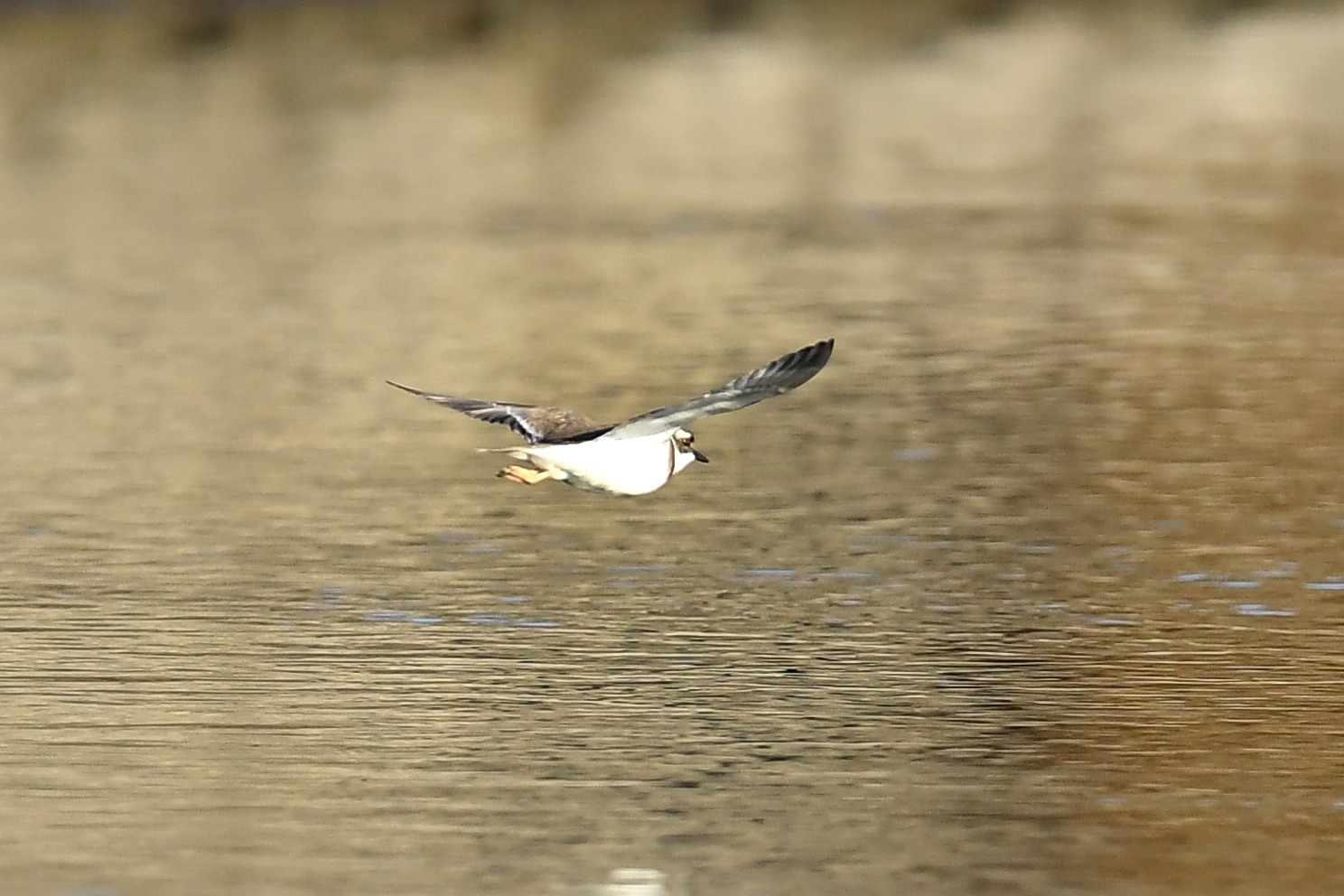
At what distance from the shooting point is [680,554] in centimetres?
1268

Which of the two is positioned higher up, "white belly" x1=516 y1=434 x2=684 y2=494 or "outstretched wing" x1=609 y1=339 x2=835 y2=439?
"outstretched wing" x1=609 y1=339 x2=835 y2=439

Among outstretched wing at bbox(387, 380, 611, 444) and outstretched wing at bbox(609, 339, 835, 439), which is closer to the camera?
outstretched wing at bbox(609, 339, 835, 439)

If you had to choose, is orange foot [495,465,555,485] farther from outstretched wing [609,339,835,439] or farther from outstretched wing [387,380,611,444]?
outstretched wing [609,339,835,439]

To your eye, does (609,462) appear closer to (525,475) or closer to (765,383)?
(525,475)

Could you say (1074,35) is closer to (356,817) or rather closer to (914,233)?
(914,233)

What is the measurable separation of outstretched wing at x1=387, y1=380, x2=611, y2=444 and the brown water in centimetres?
87

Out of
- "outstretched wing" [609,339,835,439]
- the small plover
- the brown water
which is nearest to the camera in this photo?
the brown water

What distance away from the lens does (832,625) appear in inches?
445

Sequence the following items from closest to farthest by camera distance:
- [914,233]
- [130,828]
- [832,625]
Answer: [130,828] → [832,625] → [914,233]

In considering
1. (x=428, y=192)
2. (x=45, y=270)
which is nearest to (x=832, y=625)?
(x=45, y=270)

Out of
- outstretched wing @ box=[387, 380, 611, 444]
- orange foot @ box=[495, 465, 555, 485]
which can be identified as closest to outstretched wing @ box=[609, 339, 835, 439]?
orange foot @ box=[495, 465, 555, 485]

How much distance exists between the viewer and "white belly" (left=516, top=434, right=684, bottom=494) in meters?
10.0

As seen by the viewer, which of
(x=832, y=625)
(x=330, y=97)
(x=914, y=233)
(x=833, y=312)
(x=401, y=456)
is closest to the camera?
(x=832, y=625)

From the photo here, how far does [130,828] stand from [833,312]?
36.3 feet
